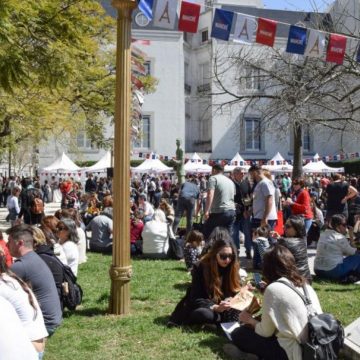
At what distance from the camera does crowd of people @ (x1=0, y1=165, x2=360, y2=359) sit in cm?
433

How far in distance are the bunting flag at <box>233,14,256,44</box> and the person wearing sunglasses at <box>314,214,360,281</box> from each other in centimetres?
327

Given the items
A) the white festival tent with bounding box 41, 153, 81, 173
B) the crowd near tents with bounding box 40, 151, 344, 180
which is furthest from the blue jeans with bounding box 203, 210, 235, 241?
the white festival tent with bounding box 41, 153, 81, 173

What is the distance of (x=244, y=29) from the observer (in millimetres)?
9273

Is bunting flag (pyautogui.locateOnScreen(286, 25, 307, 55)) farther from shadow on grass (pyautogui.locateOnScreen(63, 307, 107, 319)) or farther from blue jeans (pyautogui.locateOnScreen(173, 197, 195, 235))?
shadow on grass (pyautogui.locateOnScreen(63, 307, 107, 319))

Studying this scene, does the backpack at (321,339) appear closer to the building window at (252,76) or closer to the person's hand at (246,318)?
the person's hand at (246,318)

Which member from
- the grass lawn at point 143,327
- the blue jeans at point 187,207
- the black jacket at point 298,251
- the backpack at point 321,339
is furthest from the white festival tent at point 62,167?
the backpack at point 321,339

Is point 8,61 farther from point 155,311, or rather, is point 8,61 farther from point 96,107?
point 96,107

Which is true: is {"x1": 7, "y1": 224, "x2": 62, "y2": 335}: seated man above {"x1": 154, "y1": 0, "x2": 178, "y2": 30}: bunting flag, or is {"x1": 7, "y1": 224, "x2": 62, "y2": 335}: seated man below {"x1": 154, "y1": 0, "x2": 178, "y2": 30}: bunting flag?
below

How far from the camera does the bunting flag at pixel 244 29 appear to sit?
9180mm

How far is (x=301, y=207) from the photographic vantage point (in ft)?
36.1

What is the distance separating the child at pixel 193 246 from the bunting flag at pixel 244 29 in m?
3.25

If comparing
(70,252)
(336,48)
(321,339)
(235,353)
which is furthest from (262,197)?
(321,339)

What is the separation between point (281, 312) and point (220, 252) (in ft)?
5.27

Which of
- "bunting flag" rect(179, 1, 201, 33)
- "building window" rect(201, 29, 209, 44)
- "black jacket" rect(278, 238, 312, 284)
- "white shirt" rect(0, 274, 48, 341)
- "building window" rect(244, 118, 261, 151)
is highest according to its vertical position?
"building window" rect(201, 29, 209, 44)
